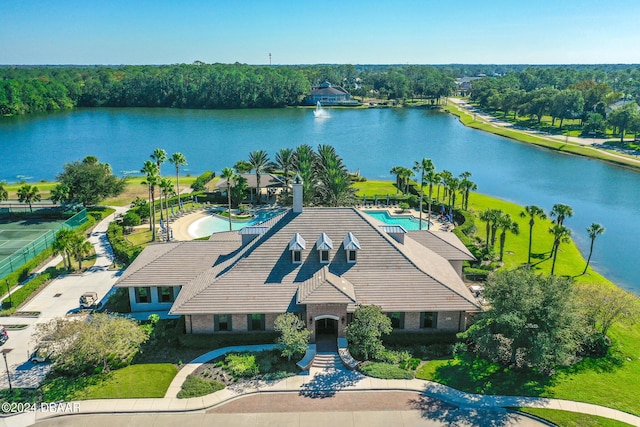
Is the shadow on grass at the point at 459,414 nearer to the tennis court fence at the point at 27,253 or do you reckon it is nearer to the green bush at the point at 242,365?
the green bush at the point at 242,365

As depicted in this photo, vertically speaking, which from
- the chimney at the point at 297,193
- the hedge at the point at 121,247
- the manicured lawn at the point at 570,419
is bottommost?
the manicured lawn at the point at 570,419

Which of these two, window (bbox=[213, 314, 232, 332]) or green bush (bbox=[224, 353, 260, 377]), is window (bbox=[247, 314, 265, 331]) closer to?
window (bbox=[213, 314, 232, 332])

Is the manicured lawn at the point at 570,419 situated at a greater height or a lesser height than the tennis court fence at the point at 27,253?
lesser

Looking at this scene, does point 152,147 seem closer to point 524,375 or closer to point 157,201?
point 157,201

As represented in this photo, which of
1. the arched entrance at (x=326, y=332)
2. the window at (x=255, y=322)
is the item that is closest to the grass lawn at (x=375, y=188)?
the arched entrance at (x=326, y=332)

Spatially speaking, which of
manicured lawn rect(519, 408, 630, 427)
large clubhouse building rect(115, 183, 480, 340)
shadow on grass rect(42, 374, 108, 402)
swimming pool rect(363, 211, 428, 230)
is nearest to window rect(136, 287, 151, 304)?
large clubhouse building rect(115, 183, 480, 340)

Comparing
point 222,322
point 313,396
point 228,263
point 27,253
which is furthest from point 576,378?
point 27,253

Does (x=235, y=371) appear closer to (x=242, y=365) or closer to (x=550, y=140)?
(x=242, y=365)
